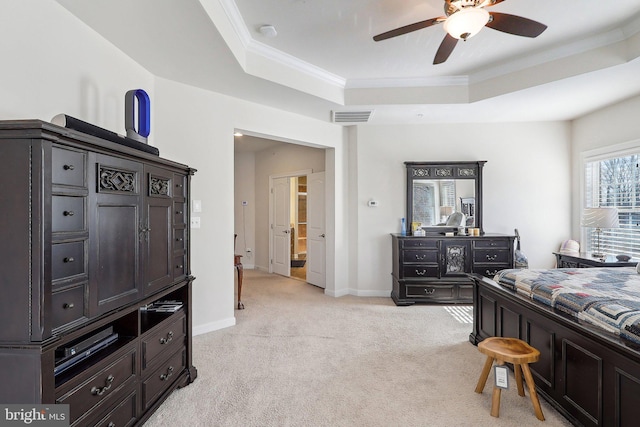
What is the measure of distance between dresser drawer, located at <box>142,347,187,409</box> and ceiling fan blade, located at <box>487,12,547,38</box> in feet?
10.2

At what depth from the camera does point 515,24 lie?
2.11 meters

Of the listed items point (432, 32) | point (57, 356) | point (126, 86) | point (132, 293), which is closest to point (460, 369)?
point (132, 293)

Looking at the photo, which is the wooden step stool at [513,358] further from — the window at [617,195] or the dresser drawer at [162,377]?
the window at [617,195]

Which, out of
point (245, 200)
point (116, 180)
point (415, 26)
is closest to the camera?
point (116, 180)

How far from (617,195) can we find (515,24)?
3.41 metres

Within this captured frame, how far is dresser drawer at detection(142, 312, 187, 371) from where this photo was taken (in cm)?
194

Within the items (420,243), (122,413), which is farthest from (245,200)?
(122,413)

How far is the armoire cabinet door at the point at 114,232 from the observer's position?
151 centimetres

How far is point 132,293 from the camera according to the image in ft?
5.82

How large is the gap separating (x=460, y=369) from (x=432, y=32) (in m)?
2.94

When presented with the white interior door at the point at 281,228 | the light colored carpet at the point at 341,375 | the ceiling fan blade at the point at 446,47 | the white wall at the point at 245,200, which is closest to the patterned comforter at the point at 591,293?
the light colored carpet at the point at 341,375

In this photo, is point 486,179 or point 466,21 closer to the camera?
point 466,21

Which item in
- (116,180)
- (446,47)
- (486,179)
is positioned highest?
(446,47)

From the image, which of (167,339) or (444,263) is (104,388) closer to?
(167,339)
